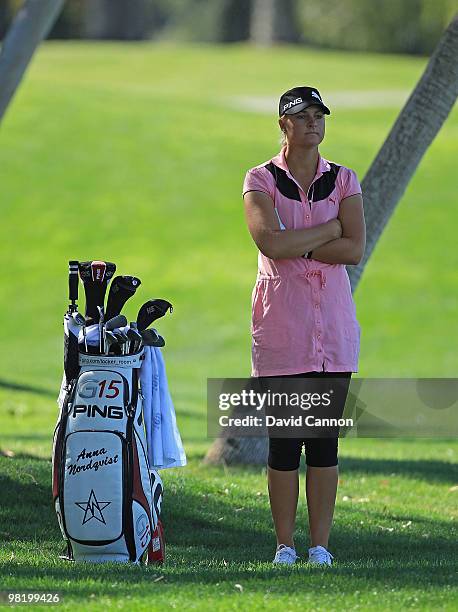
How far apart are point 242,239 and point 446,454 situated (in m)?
11.5

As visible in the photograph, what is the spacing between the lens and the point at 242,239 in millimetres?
23891

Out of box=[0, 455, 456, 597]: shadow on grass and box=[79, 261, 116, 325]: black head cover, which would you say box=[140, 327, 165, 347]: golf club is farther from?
box=[0, 455, 456, 597]: shadow on grass

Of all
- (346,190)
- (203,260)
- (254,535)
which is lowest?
(254,535)

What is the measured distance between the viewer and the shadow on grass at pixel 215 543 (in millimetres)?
5219

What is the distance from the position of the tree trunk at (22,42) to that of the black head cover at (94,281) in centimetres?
476

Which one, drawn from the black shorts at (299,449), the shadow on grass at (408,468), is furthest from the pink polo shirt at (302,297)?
the shadow on grass at (408,468)

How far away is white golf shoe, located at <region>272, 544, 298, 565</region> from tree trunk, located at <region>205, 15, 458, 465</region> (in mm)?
3445

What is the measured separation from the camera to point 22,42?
419 inches

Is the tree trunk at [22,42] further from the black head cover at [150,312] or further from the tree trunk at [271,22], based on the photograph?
the tree trunk at [271,22]

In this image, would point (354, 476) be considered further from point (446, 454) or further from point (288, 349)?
point (288, 349)

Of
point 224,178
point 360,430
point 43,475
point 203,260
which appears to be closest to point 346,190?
point 43,475

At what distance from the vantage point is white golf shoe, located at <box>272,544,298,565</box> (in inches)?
227

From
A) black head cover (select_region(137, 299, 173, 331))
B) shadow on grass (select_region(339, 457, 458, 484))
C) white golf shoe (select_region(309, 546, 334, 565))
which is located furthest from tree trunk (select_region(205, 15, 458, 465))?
white golf shoe (select_region(309, 546, 334, 565))

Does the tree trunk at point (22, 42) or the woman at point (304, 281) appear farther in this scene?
the tree trunk at point (22, 42)
